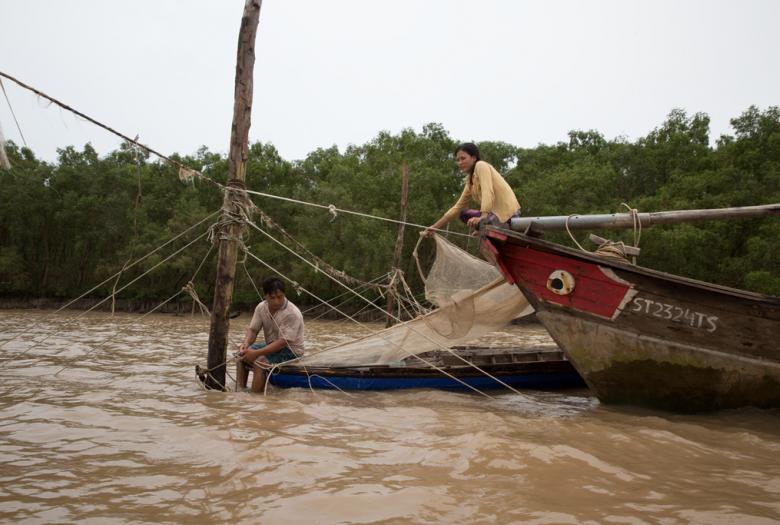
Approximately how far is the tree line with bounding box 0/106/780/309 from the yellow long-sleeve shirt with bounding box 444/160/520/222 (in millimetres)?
18284

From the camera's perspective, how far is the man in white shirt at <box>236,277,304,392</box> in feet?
19.1

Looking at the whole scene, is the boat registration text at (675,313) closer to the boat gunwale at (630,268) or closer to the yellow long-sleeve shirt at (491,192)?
the boat gunwale at (630,268)

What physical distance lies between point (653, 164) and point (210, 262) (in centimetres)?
2656

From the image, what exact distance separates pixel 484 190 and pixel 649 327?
203cm

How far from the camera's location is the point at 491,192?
512 centimetres

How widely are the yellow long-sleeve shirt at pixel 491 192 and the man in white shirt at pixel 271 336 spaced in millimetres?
2368

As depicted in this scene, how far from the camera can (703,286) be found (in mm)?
4633

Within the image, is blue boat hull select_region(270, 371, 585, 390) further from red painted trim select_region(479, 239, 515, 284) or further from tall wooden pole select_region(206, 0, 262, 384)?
red painted trim select_region(479, 239, 515, 284)

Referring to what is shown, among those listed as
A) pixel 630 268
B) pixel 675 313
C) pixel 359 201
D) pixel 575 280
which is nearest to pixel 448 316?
pixel 575 280

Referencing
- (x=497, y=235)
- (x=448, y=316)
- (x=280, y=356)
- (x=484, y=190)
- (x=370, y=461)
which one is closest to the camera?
(x=370, y=461)

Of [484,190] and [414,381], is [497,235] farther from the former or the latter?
[414,381]

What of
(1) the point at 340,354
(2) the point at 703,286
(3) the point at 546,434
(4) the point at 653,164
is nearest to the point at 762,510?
(3) the point at 546,434

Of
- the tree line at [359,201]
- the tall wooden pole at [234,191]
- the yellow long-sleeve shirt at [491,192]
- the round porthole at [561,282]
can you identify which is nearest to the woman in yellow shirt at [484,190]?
the yellow long-sleeve shirt at [491,192]

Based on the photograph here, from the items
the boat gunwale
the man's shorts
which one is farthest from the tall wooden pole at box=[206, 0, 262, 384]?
the boat gunwale
